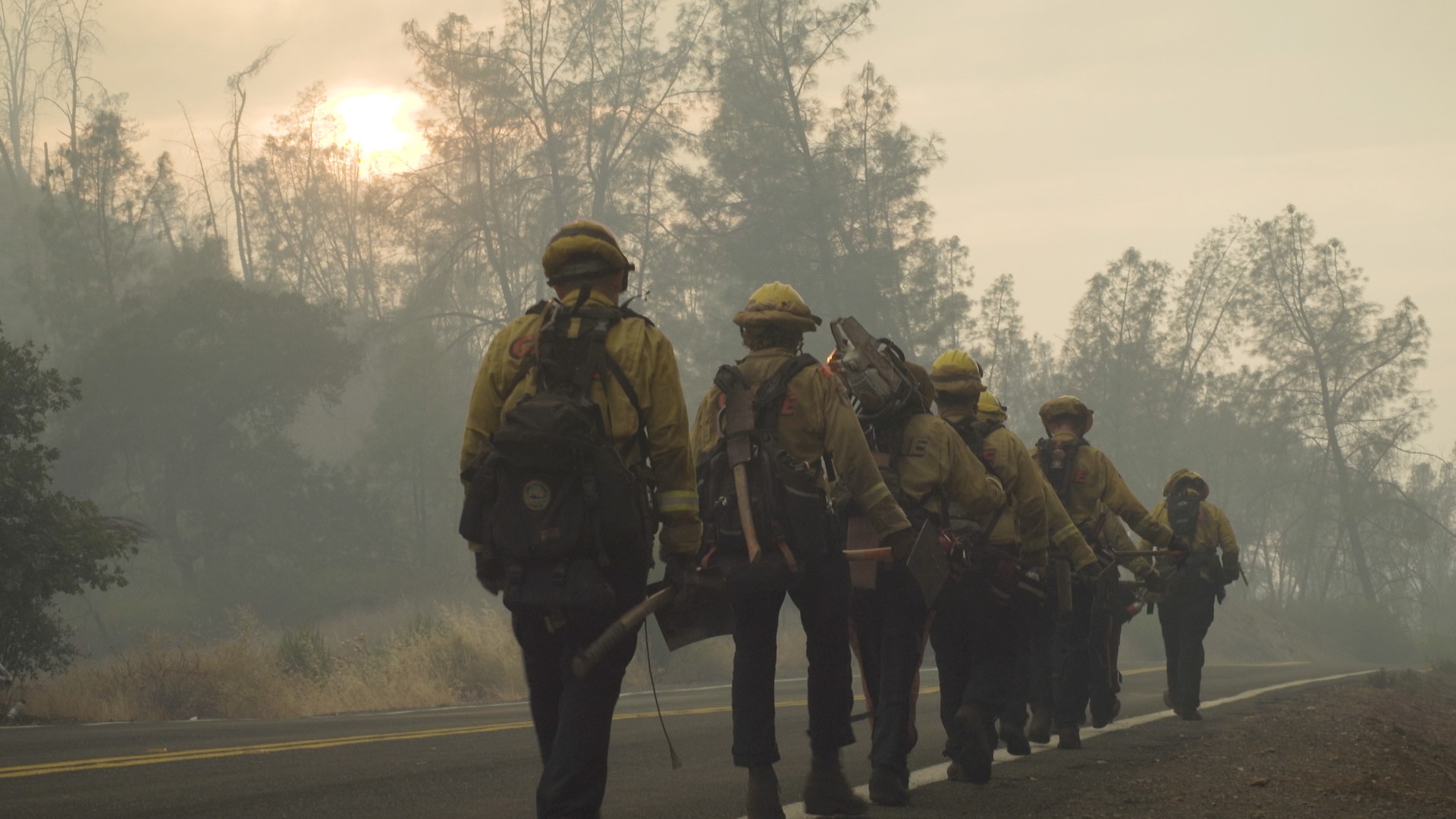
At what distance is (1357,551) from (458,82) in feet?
113

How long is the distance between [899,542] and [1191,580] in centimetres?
689

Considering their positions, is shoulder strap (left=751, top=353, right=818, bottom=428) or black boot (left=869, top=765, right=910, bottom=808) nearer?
shoulder strap (left=751, top=353, right=818, bottom=428)

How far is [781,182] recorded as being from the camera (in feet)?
129

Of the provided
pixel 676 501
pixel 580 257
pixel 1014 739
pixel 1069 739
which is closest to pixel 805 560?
pixel 676 501

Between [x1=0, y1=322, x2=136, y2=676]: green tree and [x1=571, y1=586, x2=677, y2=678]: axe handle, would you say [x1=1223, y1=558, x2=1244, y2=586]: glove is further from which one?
[x1=0, y1=322, x2=136, y2=676]: green tree

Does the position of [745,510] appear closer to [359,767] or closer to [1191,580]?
[359,767]

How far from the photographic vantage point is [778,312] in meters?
6.40

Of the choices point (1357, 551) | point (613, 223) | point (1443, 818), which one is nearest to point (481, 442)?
point (1443, 818)

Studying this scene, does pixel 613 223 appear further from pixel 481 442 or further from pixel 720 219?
→ pixel 481 442

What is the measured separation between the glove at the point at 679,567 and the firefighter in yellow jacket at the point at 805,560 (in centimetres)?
111

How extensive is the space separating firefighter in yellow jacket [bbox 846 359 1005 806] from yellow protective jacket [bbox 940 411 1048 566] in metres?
0.33

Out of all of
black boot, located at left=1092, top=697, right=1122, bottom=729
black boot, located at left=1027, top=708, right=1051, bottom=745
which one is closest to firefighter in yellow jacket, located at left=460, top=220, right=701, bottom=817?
black boot, located at left=1027, top=708, right=1051, bottom=745

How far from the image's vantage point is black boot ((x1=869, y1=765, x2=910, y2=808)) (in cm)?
650

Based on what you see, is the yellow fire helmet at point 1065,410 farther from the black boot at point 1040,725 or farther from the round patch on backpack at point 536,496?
the round patch on backpack at point 536,496
